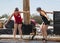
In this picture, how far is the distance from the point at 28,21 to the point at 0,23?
2916 millimetres

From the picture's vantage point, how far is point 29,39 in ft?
49.3

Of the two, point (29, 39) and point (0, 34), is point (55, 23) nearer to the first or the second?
point (29, 39)

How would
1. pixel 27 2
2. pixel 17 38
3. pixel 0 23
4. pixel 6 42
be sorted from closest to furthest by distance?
pixel 6 42 < pixel 17 38 < pixel 27 2 < pixel 0 23

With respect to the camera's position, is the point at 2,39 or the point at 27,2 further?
the point at 27,2

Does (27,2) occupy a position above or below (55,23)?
above

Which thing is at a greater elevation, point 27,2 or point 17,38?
point 27,2

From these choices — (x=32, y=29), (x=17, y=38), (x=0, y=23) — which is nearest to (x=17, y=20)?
(x=17, y=38)

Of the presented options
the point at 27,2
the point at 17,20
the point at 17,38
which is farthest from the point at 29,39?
the point at 27,2

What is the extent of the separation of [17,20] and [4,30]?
10.3ft

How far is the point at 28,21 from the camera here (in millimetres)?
17094

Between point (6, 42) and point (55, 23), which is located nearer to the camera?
point (6, 42)

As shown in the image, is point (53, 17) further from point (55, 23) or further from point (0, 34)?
point (0, 34)

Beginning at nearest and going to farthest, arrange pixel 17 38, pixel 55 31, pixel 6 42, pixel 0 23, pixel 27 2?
pixel 6 42, pixel 17 38, pixel 55 31, pixel 27 2, pixel 0 23

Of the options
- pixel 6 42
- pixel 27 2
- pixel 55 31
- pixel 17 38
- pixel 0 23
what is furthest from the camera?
pixel 0 23
